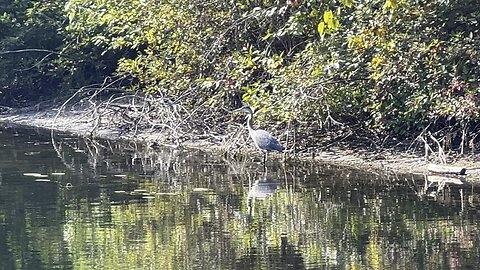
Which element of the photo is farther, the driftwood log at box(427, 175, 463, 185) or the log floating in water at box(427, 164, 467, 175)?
the log floating in water at box(427, 164, 467, 175)

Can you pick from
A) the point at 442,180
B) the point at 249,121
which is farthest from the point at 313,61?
the point at 442,180

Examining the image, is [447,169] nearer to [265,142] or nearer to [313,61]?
[265,142]

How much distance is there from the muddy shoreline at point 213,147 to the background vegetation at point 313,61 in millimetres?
410

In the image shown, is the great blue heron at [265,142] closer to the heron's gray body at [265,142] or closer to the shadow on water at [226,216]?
the heron's gray body at [265,142]

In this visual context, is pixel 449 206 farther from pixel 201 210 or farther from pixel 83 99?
pixel 83 99

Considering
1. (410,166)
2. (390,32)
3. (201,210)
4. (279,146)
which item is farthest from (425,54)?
(201,210)

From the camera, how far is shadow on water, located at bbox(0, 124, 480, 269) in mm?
9523

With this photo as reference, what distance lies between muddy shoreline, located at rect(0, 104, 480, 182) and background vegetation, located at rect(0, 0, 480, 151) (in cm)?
41

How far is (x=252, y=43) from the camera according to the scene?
64.1 ft

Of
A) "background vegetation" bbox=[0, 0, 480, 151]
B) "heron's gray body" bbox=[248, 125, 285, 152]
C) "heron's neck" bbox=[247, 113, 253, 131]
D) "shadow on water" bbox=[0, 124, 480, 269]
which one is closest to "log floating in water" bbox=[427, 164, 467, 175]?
"shadow on water" bbox=[0, 124, 480, 269]

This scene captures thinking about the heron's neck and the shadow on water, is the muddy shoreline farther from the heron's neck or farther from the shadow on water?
the heron's neck

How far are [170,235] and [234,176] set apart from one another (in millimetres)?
4902

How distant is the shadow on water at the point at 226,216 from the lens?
9.52 m

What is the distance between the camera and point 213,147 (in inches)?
741
